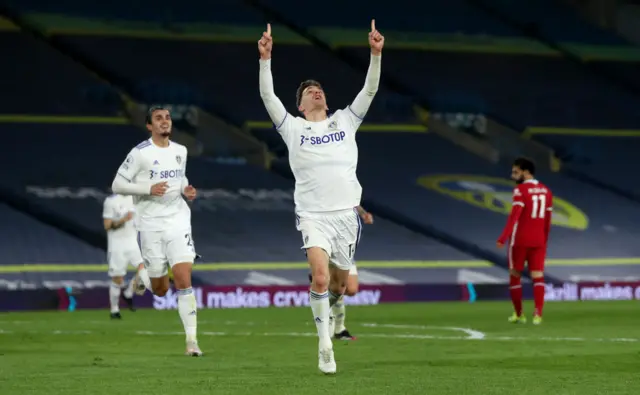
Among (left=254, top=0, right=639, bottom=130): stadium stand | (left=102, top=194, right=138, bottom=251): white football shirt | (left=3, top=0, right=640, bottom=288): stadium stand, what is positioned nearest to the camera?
(left=102, top=194, right=138, bottom=251): white football shirt

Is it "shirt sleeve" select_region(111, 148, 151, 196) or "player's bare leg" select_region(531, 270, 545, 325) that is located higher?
"shirt sleeve" select_region(111, 148, 151, 196)

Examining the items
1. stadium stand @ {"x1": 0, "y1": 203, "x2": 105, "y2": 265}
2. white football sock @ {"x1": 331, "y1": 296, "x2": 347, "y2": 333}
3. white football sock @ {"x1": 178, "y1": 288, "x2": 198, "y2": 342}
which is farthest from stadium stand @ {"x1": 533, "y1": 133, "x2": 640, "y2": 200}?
white football sock @ {"x1": 178, "y1": 288, "x2": 198, "y2": 342}

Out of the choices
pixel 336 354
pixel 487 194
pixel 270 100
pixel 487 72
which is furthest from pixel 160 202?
pixel 487 72

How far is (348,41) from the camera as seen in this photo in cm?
3588

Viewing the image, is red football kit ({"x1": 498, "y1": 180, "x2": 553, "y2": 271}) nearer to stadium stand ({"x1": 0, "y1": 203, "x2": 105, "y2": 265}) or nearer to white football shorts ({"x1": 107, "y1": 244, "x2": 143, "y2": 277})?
white football shorts ({"x1": 107, "y1": 244, "x2": 143, "y2": 277})

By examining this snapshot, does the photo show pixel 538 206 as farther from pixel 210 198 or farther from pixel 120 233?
pixel 210 198

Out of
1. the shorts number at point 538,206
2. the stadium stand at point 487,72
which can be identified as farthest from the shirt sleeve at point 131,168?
the stadium stand at point 487,72

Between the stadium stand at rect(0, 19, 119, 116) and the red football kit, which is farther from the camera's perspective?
the stadium stand at rect(0, 19, 119, 116)

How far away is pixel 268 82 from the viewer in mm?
10984

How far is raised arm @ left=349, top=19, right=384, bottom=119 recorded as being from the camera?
10.8 meters

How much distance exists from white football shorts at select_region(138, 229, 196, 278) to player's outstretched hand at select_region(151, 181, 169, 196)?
528mm

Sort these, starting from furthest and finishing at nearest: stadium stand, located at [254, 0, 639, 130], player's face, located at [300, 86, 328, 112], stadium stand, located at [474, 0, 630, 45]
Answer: stadium stand, located at [474, 0, 630, 45] < stadium stand, located at [254, 0, 639, 130] < player's face, located at [300, 86, 328, 112]

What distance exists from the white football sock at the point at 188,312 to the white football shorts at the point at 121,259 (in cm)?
975

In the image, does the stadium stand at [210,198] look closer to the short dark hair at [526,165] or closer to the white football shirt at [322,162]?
the short dark hair at [526,165]
